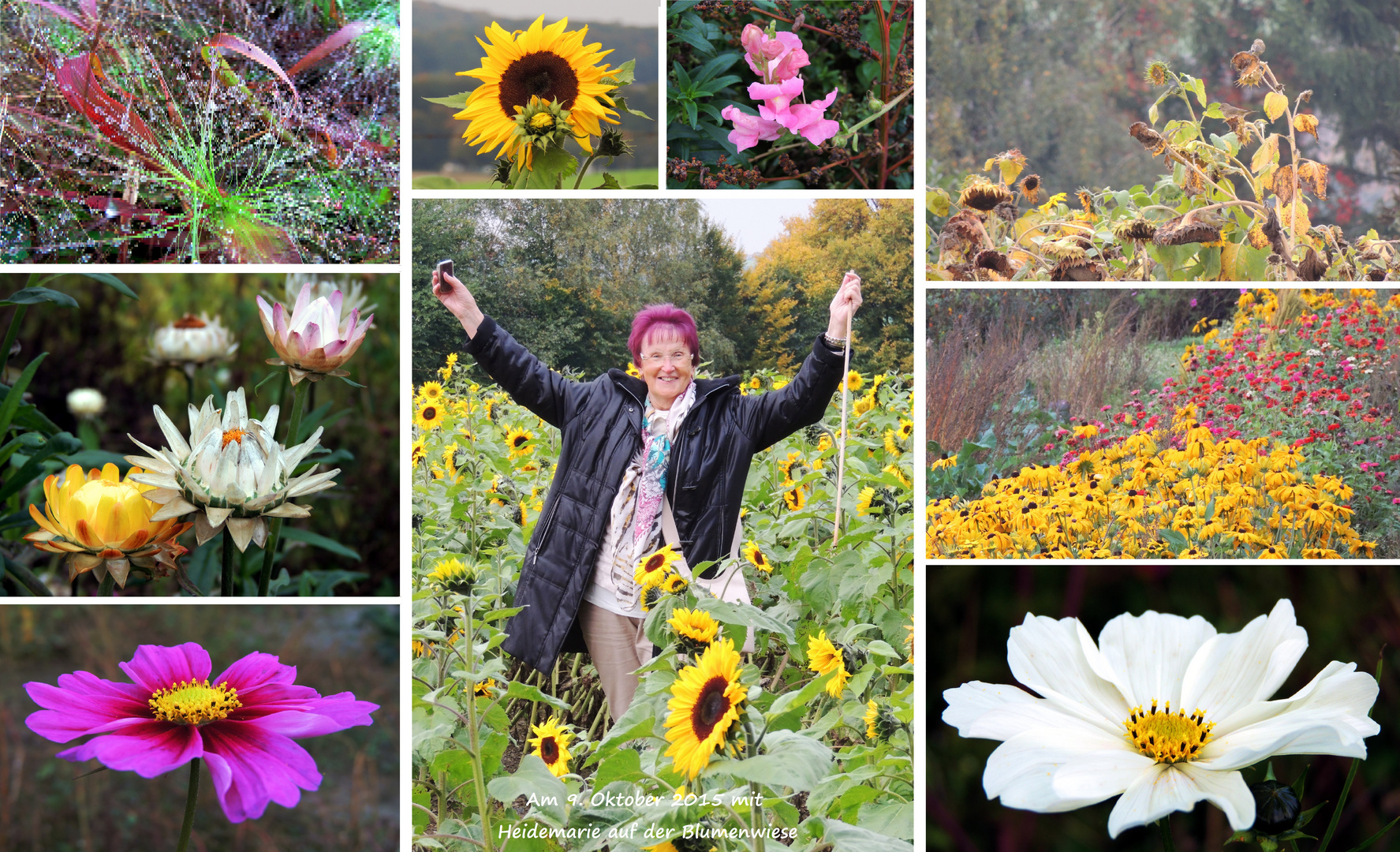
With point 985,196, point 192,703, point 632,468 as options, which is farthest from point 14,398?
point 985,196

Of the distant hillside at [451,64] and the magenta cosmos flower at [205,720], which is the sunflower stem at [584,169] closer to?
the distant hillside at [451,64]

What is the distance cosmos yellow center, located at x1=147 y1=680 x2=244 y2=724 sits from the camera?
1273mm

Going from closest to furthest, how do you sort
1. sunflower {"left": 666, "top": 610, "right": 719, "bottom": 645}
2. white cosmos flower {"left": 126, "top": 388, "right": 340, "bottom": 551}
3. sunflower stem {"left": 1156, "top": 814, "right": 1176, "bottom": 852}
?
1. sunflower stem {"left": 1156, "top": 814, "right": 1176, "bottom": 852}
2. white cosmos flower {"left": 126, "top": 388, "right": 340, "bottom": 551}
3. sunflower {"left": 666, "top": 610, "right": 719, "bottom": 645}

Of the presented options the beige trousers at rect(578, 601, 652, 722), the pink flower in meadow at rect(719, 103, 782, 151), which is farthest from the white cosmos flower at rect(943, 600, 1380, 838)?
the pink flower in meadow at rect(719, 103, 782, 151)

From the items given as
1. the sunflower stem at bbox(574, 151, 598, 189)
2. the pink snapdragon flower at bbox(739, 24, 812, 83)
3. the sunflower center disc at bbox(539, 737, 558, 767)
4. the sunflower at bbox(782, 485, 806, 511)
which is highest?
the pink snapdragon flower at bbox(739, 24, 812, 83)

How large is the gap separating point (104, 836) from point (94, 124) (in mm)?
1235

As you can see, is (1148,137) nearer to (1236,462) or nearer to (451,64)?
(1236,462)

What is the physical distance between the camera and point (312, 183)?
1.52m

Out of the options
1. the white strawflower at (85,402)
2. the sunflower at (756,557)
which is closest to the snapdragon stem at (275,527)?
the white strawflower at (85,402)

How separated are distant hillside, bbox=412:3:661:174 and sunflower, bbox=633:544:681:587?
0.69 meters

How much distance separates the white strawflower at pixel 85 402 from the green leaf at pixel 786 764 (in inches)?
44.1

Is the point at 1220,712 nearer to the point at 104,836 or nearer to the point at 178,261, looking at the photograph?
the point at 178,261

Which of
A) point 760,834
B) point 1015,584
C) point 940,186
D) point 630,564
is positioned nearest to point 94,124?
point 630,564

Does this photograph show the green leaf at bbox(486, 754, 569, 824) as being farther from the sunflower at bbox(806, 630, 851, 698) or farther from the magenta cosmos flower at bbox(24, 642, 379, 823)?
the sunflower at bbox(806, 630, 851, 698)
